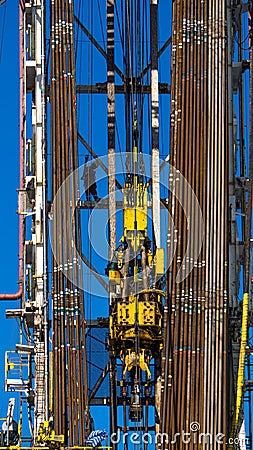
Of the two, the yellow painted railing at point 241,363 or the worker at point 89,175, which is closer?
the yellow painted railing at point 241,363

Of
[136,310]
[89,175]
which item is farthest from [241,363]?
[89,175]

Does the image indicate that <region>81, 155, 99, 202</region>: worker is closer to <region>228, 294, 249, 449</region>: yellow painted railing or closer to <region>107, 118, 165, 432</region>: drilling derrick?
<region>107, 118, 165, 432</region>: drilling derrick

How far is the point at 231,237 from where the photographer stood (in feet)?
196

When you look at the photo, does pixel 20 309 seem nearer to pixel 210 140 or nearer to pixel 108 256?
pixel 108 256

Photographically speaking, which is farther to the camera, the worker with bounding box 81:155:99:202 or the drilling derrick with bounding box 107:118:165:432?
the worker with bounding box 81:155:99:202

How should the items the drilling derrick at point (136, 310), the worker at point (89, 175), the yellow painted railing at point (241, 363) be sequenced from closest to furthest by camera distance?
the yellow painted railing at point (241, 363), the drilling derrick at point (136, 310), the worker at point (89, 175)

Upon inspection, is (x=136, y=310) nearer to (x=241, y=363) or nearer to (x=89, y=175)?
(x=241, y=363)

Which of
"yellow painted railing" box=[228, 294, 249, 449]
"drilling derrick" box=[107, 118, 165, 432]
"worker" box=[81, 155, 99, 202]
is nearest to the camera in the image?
"yellow painted railing" box=[228, 294, 249, 449]

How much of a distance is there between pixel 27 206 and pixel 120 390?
31.4ft

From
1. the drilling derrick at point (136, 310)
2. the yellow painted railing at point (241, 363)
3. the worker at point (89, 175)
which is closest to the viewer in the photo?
the yellow painted railing at point (241, 363)

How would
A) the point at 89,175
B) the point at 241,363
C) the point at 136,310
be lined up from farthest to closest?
the point at 89,175
the point at 136,310
the point at 241,363

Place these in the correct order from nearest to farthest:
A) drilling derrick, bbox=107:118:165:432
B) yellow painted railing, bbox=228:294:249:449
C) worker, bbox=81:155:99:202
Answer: yellow painted railing, bbox=228:294:249:449, drilling derrick, bbox=107:118:165:432, worker, bbox=81:155:99:202

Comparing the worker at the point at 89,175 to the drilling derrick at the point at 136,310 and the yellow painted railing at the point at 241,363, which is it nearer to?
the drilling derrick at the point at 136,310

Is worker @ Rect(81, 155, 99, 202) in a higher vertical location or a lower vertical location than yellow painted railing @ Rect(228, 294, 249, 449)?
higher
